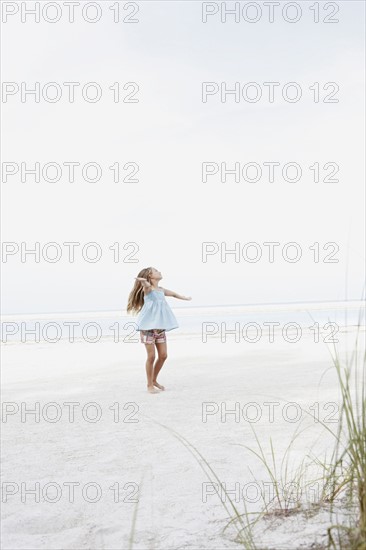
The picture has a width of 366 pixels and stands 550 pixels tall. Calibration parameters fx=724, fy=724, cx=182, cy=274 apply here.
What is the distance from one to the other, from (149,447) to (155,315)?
347 cm

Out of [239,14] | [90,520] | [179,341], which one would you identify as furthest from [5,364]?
[90,520]

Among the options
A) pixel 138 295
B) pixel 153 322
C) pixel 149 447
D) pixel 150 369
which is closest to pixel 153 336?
pixel 153 322

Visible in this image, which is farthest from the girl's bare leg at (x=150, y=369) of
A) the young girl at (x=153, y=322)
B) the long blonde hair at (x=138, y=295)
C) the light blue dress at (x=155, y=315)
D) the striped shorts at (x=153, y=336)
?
the long blonde hair at (x=138, y=295)

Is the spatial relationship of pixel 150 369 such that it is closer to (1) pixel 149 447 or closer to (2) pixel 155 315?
(2) pixel 155 315

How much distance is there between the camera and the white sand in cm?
366

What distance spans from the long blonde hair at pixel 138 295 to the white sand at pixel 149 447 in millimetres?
1036

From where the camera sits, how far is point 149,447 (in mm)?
5578

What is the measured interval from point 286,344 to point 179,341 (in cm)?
295

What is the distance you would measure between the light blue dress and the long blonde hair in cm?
21

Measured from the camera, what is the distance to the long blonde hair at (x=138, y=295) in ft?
30.2

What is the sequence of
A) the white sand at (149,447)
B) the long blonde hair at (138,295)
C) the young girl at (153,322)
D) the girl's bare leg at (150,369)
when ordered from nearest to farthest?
the white sand at (149,447), the girl's bare leg at (150,369), the young girl at (153,322), the long blonde hair at (138,295)

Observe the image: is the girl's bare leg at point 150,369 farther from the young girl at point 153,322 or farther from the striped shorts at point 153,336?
the striped shorts at point 153,336

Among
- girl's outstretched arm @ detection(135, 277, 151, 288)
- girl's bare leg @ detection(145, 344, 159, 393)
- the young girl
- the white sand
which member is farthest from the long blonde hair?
the white sand

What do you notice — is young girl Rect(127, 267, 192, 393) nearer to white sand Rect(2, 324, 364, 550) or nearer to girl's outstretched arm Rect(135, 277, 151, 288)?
girl's outstretched arm Rect(135, 277, 151, 288)
